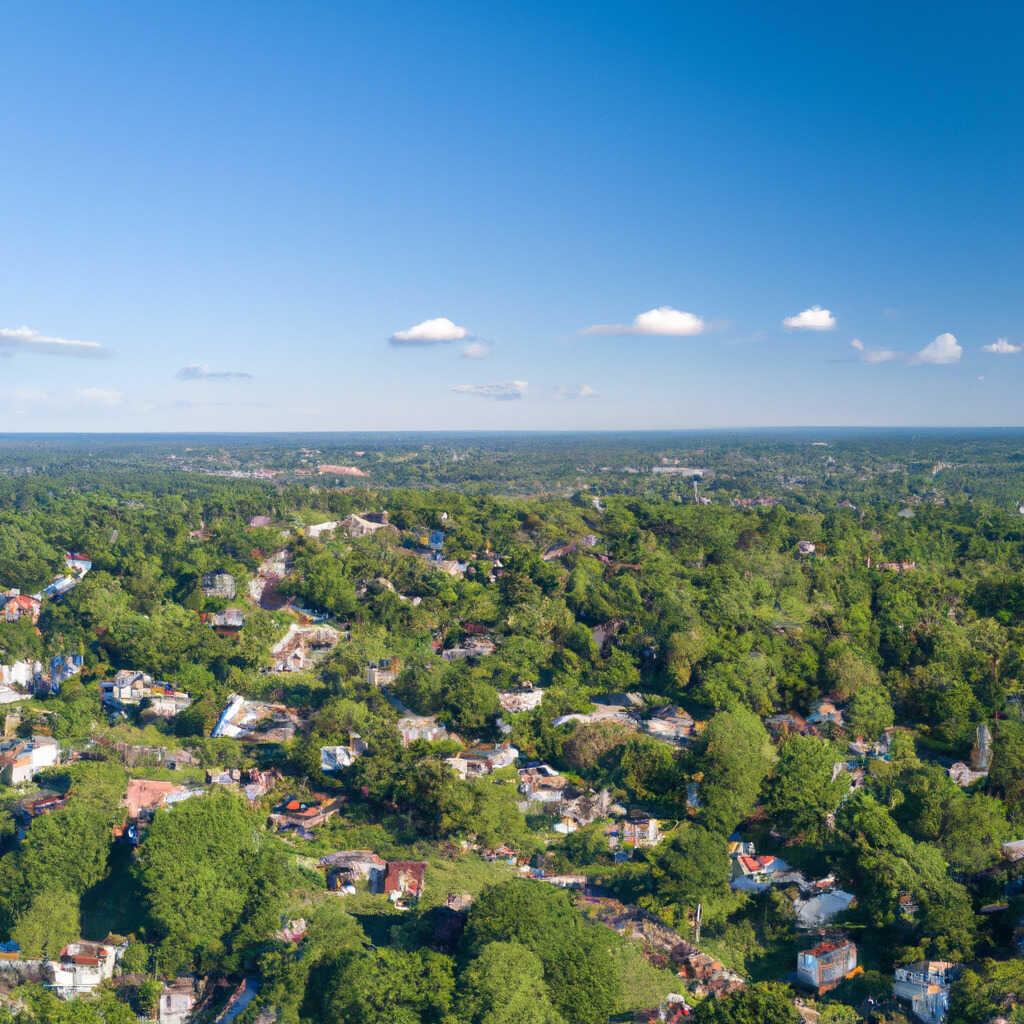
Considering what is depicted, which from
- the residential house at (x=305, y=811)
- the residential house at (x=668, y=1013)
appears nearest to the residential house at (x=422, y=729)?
the residential house at (x=305, y=811)

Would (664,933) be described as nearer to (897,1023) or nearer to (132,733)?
(897,1023)

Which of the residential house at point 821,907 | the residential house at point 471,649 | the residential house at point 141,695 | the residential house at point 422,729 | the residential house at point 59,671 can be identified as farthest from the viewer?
the residential house at point 471,649

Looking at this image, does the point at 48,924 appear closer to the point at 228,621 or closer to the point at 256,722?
the point at 256,722

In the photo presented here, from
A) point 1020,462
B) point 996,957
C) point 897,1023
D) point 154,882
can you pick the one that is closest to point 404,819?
point 154,882

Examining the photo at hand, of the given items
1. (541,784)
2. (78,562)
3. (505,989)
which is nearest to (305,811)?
(541,784)

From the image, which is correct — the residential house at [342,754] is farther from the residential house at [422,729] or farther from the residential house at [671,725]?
the residential house at [671,725]

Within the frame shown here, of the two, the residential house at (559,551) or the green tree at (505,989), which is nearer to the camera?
the green tree at (505,989)
